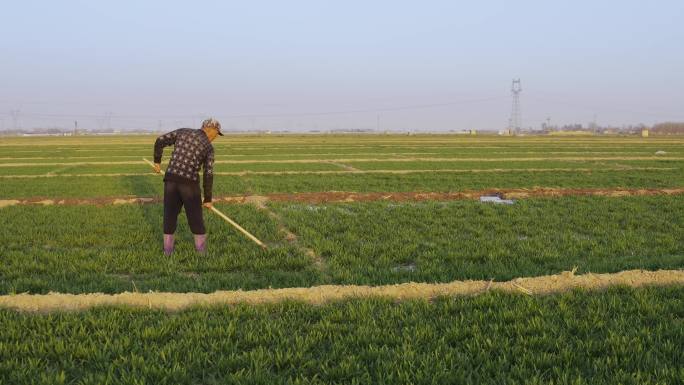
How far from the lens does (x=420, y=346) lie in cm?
422

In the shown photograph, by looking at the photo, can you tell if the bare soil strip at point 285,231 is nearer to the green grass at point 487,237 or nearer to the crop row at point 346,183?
the green grass at point 487,237

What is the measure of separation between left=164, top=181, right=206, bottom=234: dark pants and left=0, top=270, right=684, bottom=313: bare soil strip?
2024 mm

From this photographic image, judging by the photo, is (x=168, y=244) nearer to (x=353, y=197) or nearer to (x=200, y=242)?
(x=200, y=242)

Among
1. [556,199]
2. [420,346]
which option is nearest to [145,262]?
[420,346]

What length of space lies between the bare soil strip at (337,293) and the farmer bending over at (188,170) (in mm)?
2036

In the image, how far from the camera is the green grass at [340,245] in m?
6.54

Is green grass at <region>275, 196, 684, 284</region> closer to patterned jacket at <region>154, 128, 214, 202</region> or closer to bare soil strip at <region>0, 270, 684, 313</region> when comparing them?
bare soil strip at <region>0, 270, 684, 313</region>

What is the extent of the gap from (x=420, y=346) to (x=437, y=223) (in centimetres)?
647

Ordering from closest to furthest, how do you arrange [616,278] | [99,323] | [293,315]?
[99,323], [293,315], [616,278]

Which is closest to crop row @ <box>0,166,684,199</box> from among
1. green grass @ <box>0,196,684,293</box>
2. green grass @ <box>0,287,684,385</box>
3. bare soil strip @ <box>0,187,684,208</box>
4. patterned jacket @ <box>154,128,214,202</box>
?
bare soil strip @ <box>0,187,684,208</box>

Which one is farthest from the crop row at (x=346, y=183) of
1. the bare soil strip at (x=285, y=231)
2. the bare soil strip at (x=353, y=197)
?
the bare soil strip at (x=285, y=231)

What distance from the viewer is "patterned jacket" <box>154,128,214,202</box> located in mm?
7258

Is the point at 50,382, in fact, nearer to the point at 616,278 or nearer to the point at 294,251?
the point at 294,251

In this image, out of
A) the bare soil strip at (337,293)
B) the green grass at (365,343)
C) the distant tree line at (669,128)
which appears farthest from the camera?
the distant tree line at (669,128)
